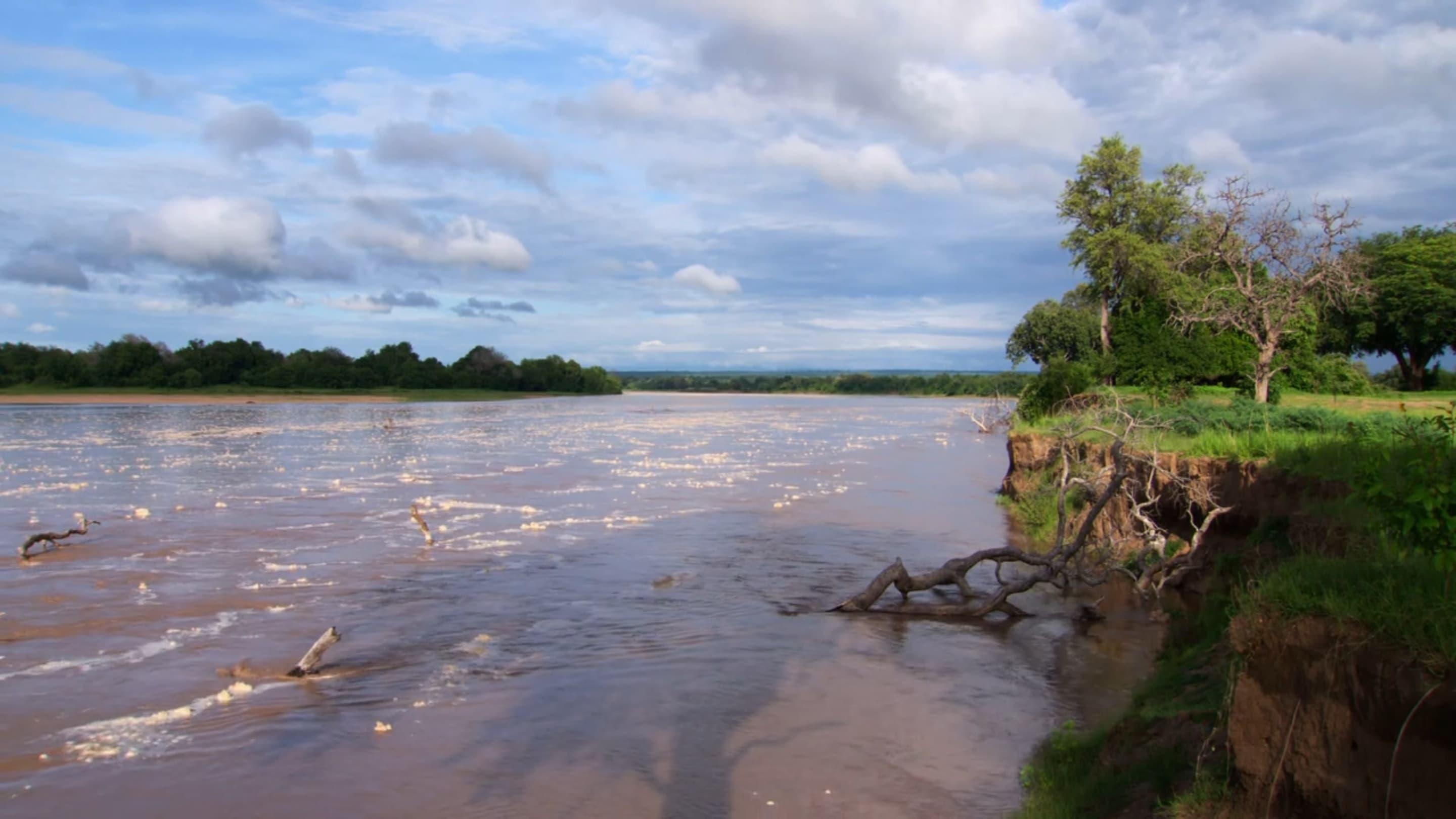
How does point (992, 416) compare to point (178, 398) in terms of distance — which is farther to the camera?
point (178, 398)

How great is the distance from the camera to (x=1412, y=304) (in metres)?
31.9

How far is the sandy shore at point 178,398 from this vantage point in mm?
77250

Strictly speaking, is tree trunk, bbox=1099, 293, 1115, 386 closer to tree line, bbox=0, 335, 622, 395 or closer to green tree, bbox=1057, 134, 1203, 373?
green tree, bbox=1057, 134, 1203, 373

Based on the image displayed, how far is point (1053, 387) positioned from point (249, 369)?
86158 millimetres

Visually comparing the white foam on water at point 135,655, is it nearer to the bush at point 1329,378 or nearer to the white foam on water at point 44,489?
the white foam on water at point 44,489

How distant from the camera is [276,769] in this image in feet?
27.5

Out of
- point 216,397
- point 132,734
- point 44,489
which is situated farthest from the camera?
point 216,397

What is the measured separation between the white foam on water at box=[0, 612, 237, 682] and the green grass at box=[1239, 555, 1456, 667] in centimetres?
1191

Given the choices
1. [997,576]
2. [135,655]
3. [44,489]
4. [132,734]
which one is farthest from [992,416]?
[132,734]

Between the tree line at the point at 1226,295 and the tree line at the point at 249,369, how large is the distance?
265 feet

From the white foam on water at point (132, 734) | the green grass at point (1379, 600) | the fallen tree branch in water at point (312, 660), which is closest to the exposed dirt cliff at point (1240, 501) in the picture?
the green grass at point (1379, 600)

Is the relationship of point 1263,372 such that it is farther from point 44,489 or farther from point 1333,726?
point 44,489

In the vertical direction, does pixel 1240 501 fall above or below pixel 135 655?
above

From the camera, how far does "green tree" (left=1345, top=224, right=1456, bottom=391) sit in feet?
103
